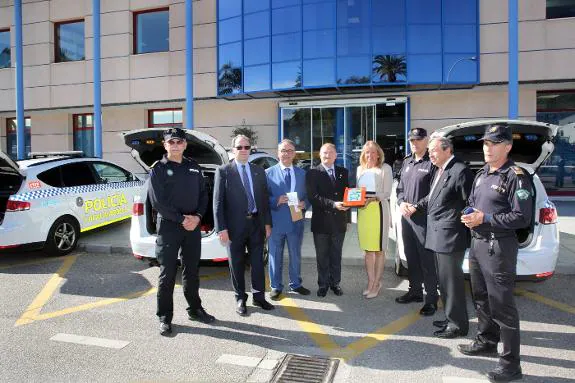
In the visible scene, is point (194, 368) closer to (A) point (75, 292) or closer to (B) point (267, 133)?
(A) point (75, 292)

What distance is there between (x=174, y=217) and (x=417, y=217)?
242cm

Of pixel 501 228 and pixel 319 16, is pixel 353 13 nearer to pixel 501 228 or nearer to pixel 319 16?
pixel 319 16

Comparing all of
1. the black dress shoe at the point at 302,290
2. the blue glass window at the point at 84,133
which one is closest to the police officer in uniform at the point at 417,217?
the black dress shoe at the point at 302,290

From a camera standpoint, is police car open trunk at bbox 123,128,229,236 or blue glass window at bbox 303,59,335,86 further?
blue glass window at bbox 303,59,335,86

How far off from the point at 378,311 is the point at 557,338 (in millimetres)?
1636

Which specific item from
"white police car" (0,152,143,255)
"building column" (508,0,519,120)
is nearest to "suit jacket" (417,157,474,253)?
"white police car" (0,152,143,255)

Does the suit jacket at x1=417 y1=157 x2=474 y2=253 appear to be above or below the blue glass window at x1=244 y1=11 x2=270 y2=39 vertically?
below

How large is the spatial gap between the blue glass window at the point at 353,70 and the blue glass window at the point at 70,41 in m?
10.5

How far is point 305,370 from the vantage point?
3539 mm

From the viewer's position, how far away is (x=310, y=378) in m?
3.42

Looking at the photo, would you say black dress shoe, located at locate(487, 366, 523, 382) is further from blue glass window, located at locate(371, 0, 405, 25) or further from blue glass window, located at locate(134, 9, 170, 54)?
blue glass window, located at locate(134, 9, 170, 54)

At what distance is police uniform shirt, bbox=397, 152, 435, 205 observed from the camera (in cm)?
468

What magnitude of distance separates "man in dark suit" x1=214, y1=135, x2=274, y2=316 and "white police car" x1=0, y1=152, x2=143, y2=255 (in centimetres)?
363

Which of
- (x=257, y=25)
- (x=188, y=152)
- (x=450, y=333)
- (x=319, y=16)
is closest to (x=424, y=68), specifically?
(x=319, y=16)
